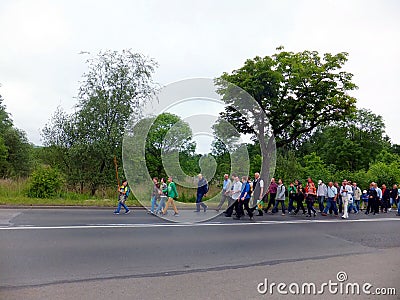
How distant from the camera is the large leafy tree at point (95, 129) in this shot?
1966 cm

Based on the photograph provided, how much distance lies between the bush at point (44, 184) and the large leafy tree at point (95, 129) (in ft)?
7.47

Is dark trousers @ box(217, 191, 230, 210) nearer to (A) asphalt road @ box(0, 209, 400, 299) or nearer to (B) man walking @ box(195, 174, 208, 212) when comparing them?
(B) man walking @ box(195, 174, 208, 212)

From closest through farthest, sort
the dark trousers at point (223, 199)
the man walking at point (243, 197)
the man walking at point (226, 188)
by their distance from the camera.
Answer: the man walking at point (226, 188)
the man walking at point (243, 197)
the dark trousers at point (223, 199)

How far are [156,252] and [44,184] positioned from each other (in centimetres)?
1171

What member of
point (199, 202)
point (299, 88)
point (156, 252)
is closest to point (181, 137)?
point (156, 252)

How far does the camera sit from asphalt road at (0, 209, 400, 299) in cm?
521

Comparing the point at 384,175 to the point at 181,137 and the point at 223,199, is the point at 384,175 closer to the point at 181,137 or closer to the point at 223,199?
the point at 223,199

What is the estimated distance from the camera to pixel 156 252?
7367 millimetres

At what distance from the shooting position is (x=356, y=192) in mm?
20234

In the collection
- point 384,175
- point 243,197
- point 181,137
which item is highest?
point 181,137

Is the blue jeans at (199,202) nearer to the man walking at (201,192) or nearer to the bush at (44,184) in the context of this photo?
the man walking at (201,192)
